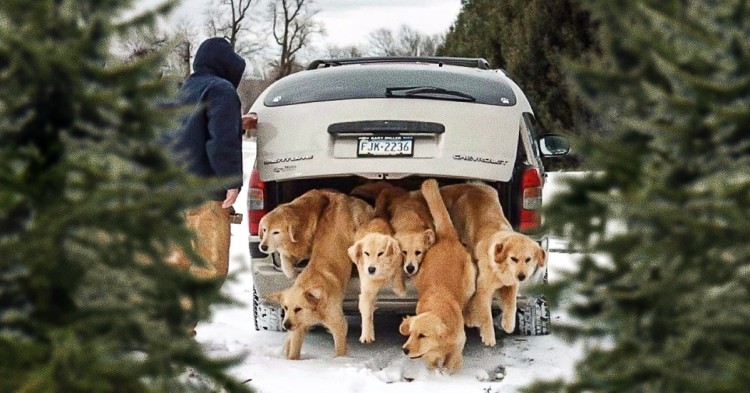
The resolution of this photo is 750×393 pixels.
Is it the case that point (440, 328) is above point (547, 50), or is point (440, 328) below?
below

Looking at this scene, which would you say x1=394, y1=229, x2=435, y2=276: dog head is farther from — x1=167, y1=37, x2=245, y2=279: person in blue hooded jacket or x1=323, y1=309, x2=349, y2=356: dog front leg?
x1=167, y1=37, x2=245, y2=279: person in blue hooded jacket

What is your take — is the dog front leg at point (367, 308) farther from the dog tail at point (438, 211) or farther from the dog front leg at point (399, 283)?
the dog tail at point (438, 211)

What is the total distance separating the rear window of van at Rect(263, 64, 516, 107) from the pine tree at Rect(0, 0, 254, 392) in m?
4.13

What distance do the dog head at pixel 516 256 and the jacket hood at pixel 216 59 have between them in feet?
6.91

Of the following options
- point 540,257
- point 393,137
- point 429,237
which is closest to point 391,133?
point 393,137

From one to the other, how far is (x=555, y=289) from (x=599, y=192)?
9.3 inches

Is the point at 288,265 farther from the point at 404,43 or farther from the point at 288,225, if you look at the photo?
the point at 404,43

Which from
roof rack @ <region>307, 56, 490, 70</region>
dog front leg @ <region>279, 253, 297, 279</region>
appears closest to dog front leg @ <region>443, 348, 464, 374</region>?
dog front leg @ <region>279, 253, 297, 279</region>

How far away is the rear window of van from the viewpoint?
239 inches

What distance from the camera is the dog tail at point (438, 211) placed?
595cm

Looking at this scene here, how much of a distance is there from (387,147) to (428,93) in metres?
0.49

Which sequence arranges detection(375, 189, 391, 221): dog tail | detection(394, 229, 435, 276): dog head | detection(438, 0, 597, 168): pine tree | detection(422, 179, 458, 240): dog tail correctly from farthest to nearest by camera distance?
1. detection(438, 0, 597, 168): pine tree
2. detection(375, 189, 391, 221): dog tail
3. detection(422, 179, 458, 240): dog tail
4. detection(394, 229, 435, 276): dog head

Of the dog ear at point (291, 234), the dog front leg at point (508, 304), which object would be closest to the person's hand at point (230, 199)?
the dog ear at point (291, 234)

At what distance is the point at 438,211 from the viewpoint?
19.7 ft
